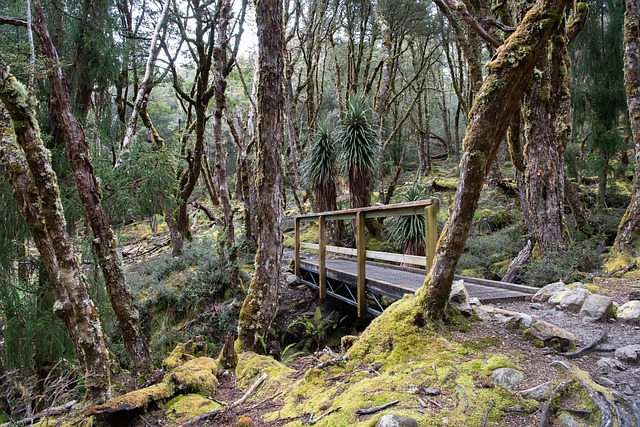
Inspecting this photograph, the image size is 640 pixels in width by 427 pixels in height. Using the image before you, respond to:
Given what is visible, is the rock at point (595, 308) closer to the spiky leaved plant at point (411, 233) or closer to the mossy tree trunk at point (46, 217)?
the spiky leaved plant at point (411, 233)

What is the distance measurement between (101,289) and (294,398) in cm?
432

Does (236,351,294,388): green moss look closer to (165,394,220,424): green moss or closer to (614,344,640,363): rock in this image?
(165,394,220,424): green moss

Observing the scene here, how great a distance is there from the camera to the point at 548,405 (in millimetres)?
2076

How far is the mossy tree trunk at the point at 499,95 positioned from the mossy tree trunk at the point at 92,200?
400 centimetres

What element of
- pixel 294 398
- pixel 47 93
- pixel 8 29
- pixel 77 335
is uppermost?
pixel 8 29

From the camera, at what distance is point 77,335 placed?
369 cm

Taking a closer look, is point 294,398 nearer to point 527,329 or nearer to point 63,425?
point 63,425

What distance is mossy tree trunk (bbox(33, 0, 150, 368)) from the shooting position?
13.4 ft

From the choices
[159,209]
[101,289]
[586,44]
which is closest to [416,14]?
[586,44]

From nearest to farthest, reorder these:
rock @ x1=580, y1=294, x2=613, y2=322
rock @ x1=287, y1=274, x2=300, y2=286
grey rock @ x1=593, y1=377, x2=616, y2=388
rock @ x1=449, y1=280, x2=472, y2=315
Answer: grey rock @ x1=593, y1=377, x2=616, y2=388, rock @ x1=449, y1=280, x2=472, y2=315, rock @ x1=580, y1=294, x2=613, y2=322, rock @ x1=287, y1=274, x2=300, y2=286

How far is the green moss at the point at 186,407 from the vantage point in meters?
3.04

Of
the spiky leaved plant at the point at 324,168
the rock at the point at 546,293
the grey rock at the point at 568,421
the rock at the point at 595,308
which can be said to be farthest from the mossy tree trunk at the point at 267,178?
the spiky leaved plant at the point at 324,168

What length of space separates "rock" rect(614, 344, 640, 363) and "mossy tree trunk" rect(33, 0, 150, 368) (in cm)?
485

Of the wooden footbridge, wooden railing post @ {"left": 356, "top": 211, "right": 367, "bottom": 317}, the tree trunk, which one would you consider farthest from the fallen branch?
the tree trunk
